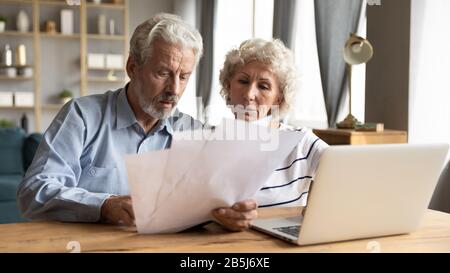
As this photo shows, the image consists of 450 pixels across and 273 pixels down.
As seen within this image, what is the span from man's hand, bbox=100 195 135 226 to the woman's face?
69cm

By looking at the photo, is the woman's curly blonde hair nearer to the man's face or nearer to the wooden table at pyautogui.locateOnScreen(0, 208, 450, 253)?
the man's face

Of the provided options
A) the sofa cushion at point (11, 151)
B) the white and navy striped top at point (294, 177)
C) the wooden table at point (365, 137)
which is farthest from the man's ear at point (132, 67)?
the sofa cushion at point (11, 151)

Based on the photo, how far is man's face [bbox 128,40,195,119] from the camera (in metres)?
1.52

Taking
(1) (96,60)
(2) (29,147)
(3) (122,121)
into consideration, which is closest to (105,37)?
(1) (96,60)

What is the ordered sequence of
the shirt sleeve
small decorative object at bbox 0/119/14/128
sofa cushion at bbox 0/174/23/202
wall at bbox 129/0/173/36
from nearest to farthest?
the shirt sleeve → sofa cushion at bbox 0/174/23/202 → small decorative object at bbox 0/119/14/128 → wall at bbox 129/0/173/36

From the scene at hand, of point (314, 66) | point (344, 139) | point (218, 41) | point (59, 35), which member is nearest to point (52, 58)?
point (59, 35)

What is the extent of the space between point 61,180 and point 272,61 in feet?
2.72

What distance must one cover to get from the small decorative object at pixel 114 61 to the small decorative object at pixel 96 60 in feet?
0.22

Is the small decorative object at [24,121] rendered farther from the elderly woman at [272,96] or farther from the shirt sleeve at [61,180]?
the shirt sleeve at [61,180]

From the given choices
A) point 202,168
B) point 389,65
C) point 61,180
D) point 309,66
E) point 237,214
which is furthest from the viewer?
point 309,66

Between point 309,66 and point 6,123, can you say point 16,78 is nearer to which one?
point 6,123

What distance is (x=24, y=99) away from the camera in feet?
21.7

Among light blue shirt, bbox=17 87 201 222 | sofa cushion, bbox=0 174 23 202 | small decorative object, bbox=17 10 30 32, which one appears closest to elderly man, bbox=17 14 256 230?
light blue shirt, bbox=17 87 201 222

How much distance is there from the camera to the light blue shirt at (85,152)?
1255 mm
